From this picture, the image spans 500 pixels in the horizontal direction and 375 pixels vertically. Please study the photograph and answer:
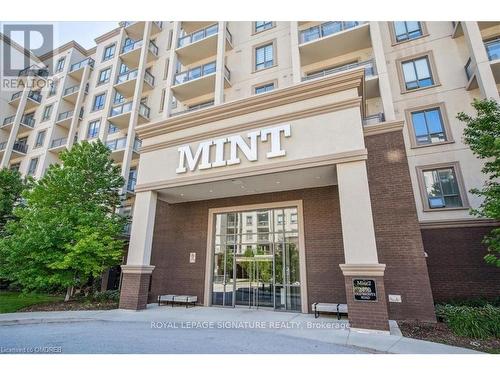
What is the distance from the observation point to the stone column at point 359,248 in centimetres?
785

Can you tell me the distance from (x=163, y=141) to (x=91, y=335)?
820 centimetres

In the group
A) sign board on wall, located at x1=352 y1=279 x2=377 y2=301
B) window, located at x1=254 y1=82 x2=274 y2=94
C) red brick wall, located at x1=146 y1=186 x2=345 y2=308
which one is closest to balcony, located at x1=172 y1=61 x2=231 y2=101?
window, located at x1=254 y1=82 x2=274 y2=94

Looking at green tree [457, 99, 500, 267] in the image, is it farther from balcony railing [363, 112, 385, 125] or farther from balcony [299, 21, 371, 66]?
balcony [299, 21, 371, 66]

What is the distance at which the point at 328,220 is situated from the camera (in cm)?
1168

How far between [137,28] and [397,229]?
82.4ft

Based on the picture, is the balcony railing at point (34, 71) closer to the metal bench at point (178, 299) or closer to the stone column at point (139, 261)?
the stone column at point (139, 261)

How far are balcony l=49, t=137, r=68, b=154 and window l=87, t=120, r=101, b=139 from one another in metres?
2.58

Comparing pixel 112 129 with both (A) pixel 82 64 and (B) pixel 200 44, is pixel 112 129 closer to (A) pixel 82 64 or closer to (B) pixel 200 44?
(A) pixel 82 64

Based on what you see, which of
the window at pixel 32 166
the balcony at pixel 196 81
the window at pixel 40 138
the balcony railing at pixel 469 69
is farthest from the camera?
the window at pixel 40 138

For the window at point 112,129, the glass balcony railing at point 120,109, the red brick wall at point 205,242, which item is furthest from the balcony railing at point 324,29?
the window at point 112,129

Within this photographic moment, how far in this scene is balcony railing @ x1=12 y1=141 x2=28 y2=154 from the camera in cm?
2635

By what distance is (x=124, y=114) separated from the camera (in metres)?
20.5

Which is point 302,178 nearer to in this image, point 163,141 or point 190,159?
point 190,159

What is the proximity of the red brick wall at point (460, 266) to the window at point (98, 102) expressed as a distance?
84.8 ft
